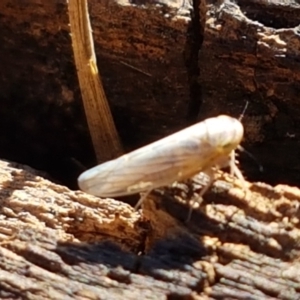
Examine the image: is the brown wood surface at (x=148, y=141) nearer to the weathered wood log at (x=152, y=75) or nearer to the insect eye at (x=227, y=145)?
the weathered wood log at (x=152, y=75)

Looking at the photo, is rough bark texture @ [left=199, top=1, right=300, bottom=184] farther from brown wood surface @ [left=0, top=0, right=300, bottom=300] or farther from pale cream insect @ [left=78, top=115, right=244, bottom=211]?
pale cream insect @ [left=78, top=115, right=244, bottom=211]

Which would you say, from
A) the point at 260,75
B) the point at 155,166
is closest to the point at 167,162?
the point at 155,166

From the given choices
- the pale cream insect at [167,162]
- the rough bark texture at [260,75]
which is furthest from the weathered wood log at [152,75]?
the pale cream insect at [167,162]

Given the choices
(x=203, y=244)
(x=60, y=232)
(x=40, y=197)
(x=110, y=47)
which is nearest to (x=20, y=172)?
(x=40, y=197)

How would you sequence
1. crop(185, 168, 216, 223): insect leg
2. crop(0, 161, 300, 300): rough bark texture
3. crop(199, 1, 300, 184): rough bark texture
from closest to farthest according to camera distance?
crop(0, 161, 300, 300): rough bark texture < crop(185, 168, 216, 223): insect leg < crop(199, 1, 300, 184): rough bark texture

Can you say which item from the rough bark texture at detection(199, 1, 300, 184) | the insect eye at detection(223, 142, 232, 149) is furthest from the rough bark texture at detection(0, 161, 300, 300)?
the rough bark texture at detection(199, 1, 300, 184)

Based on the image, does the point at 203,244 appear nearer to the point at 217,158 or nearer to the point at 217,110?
the point at 217,158
